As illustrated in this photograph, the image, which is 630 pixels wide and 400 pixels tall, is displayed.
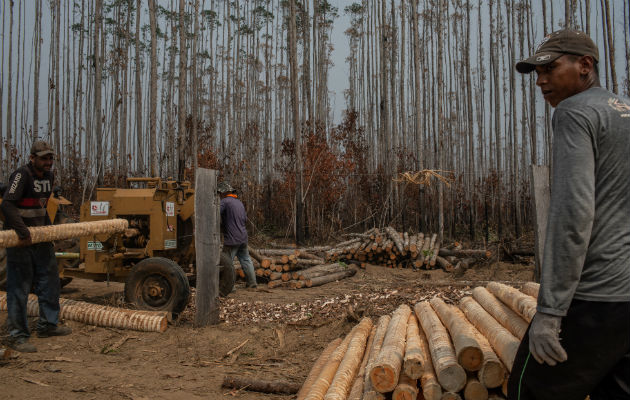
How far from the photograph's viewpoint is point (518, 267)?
35.5 ft

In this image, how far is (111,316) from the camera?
6113mm

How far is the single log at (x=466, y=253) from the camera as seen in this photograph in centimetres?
1140

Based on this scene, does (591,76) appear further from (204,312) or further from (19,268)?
(19,268)

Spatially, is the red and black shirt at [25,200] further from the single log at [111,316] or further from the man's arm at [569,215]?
the man's arm at [569,215]

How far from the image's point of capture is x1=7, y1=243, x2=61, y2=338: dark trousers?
17.5ft

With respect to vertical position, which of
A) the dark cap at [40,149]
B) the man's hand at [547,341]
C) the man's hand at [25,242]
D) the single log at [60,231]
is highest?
the dark cap at [40,149]

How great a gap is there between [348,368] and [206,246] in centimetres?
333

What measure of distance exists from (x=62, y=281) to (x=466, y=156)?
63.3 ft

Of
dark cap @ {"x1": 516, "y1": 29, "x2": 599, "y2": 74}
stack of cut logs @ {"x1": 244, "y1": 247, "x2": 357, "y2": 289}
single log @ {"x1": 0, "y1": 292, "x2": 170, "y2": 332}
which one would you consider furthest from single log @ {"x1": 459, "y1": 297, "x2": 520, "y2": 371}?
stack of cut logs @ {"x1": 244, "y1": 247, "x2": 357, "y2": 289}

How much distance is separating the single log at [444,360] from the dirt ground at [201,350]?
1468 mm

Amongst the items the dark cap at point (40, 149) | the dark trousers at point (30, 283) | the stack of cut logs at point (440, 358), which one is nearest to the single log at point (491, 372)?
the stack of cut logs at point (440, 358)

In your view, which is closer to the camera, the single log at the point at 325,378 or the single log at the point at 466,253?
the single log at the point at 325,378

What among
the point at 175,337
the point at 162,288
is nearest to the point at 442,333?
the point at 175,337

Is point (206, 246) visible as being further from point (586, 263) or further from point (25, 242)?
point (586, 263)
